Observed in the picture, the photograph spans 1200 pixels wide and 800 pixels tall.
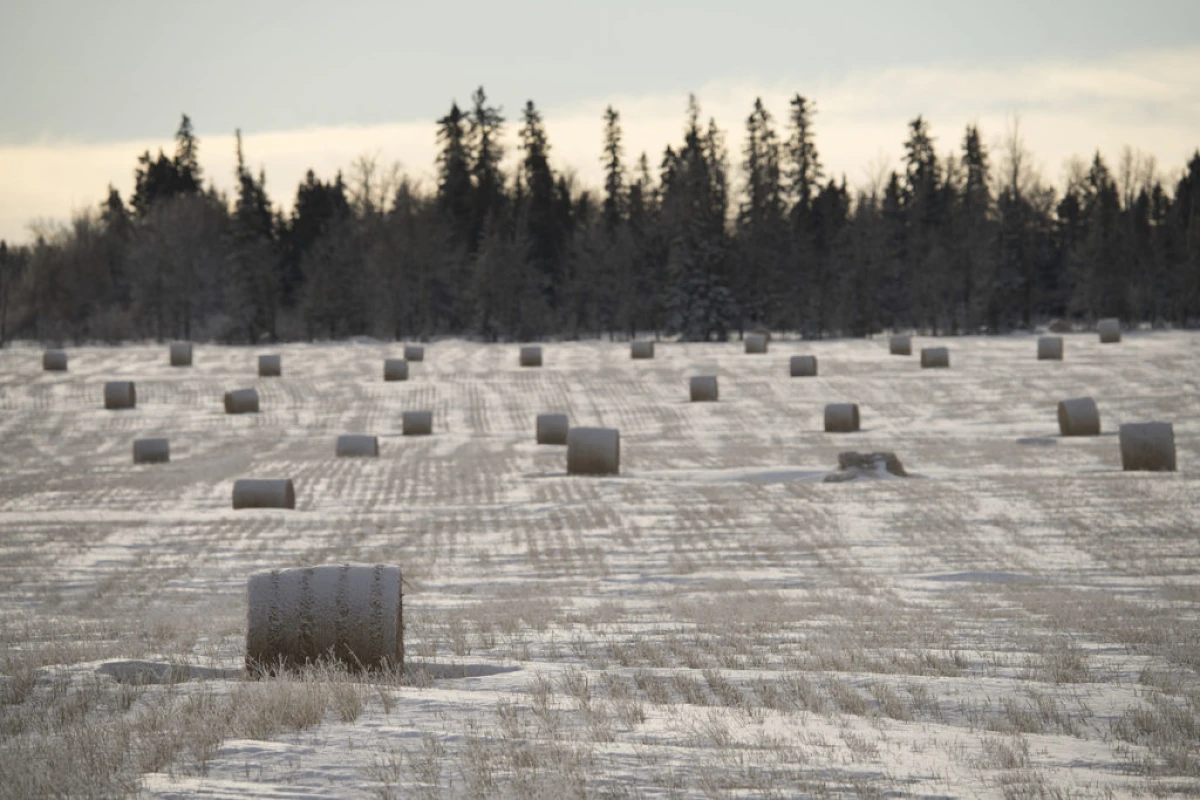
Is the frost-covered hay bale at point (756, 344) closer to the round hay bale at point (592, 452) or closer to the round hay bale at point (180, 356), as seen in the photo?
the round hay bale at point (180, 356)

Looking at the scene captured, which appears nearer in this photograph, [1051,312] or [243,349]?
[243,349]

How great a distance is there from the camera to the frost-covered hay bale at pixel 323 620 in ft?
28.3

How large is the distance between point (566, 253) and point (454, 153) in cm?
1411

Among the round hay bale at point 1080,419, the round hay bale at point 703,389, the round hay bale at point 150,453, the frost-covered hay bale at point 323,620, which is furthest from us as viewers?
the round hay bale at point 703,389

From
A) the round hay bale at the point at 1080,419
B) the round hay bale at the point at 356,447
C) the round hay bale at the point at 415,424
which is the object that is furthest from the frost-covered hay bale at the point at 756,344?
the round hay bale at the point at 356,447

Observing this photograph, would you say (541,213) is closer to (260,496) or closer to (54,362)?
(54,362)

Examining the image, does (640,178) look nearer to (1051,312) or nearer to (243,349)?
(1051,312)

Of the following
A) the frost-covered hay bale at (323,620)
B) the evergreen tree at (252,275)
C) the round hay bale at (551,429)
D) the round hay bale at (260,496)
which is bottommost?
the round hay bale at (260,496)

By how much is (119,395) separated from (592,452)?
17907 millimetres

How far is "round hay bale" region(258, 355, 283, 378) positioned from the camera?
44031 millimetres

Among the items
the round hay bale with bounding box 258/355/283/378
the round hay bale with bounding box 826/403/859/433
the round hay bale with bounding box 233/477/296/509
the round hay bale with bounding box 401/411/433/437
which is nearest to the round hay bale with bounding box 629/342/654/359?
the round hay bale with bounding box 258/355/283/378

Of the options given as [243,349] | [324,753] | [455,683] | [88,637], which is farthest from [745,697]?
[243,349]

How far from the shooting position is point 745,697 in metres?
7.60

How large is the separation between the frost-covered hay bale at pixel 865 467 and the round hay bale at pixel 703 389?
13176mm
